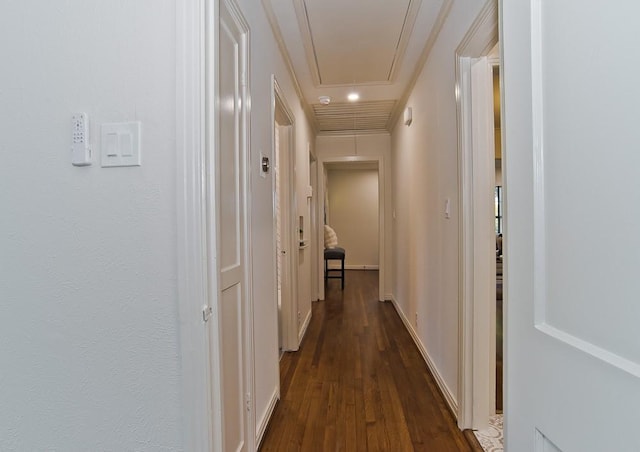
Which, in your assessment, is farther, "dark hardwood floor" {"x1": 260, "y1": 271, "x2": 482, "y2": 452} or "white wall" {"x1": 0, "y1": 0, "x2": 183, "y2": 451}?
"dark hardwood floor" {"x1": 260, "y1": 271, "x2": 482, "y2": 452}

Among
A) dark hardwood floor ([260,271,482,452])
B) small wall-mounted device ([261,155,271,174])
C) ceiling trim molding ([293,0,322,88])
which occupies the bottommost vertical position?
dark hardwood floor ([260,271,482,452])

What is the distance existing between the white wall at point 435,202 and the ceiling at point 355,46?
18 cm

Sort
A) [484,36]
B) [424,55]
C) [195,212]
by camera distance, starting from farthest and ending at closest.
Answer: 1. [424,55]
2. [484,36]
3. [195,212]

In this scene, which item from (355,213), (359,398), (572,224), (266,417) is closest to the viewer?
(572,224)

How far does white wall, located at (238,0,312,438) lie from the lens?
168 centimetres

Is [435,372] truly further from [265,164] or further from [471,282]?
[265,164]

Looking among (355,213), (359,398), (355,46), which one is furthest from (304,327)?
(355,213)

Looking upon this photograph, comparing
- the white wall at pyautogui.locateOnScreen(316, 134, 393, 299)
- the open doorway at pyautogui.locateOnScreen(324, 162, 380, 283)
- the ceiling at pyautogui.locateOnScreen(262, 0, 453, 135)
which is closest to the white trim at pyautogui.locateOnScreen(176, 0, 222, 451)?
the ceiling at pyautogui.locateOnScreen(262, 0, 453, 135)

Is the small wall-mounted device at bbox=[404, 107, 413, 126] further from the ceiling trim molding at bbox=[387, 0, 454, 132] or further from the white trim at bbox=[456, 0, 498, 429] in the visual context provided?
the white trim at bbox=[456, 0, 498, 429]

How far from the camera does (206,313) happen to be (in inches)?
34.9

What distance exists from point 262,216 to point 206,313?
3.26 feet

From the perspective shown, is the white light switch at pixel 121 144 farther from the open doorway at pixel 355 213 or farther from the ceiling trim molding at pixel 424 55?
the open doorway at pixel 355 213

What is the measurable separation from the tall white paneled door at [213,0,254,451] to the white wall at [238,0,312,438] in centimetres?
15

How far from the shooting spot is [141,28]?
883 mm
